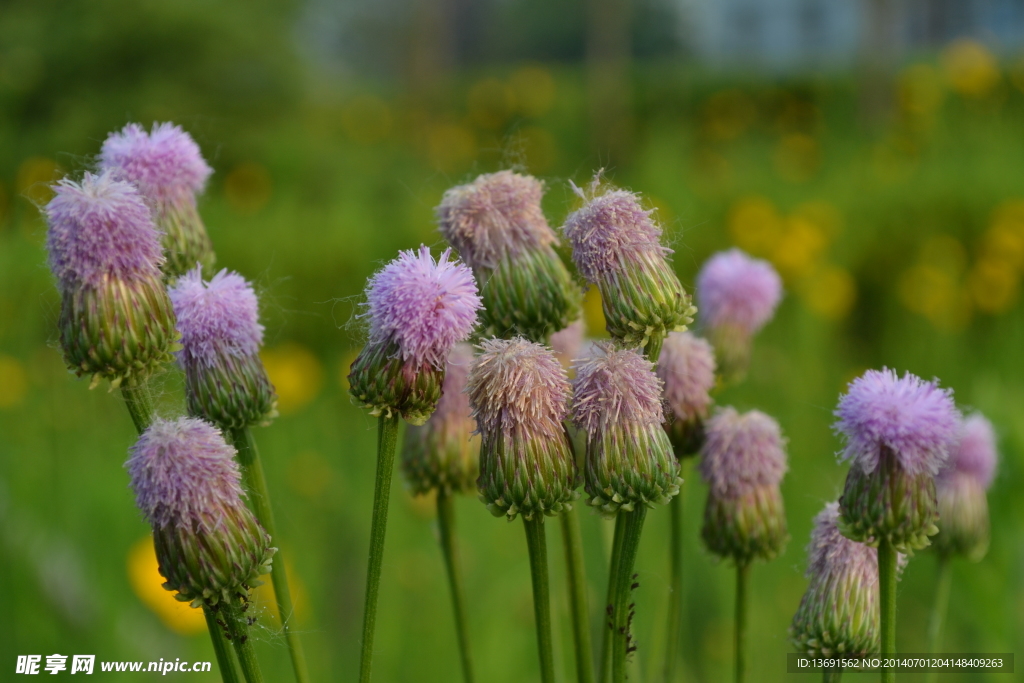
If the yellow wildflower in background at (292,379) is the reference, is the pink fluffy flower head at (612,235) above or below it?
below

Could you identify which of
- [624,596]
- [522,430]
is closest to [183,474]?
[522,430]

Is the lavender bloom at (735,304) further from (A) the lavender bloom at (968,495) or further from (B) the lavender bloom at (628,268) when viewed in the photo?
(B) the lavender bloom at (628,268)

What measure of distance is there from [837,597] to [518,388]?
42 cm

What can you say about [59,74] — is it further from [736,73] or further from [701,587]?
[736,73]

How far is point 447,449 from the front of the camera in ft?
3.67

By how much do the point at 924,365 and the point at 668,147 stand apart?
12.7 ft

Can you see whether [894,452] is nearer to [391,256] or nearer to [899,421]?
[899,421]

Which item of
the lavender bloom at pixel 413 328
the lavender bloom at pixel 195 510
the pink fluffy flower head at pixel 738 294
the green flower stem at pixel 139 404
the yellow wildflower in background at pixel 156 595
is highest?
the pink fluffy flower head at pixel 738 294

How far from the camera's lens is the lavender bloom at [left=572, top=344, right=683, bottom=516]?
2.55ft

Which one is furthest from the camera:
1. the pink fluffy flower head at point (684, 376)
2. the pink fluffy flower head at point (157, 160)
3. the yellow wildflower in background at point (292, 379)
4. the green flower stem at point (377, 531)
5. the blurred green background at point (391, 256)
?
the yellow wildflower in background at point (292, 379)

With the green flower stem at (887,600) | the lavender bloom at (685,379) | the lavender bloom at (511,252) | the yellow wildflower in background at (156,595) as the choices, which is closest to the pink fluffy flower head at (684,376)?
the lavender bloom at (685,379)

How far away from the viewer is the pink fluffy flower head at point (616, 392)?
2.59 feet

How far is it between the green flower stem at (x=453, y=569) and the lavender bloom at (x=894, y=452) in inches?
16.8

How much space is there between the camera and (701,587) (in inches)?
116
